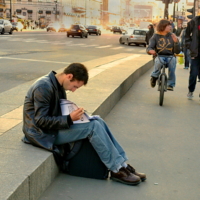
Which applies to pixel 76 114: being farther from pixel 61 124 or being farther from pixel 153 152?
pixel 153 152

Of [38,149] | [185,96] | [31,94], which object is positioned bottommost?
[185,96]

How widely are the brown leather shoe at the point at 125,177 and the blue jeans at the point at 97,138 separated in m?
0.08

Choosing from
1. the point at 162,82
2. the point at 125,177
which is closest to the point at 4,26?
the point at 162,82

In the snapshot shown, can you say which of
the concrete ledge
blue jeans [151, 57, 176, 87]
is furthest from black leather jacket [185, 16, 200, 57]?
the concrete ledge

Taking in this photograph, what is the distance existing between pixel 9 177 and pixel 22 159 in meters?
0.43

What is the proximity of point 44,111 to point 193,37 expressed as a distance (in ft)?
16.8

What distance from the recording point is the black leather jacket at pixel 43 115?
3858 mm

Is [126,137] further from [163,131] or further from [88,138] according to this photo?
[88,138]

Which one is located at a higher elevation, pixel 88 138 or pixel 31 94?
pixel 31 94

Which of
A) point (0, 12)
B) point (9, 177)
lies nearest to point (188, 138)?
point (9, 177)

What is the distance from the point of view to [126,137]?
578 cm

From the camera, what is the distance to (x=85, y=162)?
A: 4.14 metres

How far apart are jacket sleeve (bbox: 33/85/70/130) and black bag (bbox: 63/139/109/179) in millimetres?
314

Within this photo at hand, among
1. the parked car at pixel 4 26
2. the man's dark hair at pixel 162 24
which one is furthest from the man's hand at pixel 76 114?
the parked car at pixel 4 26
